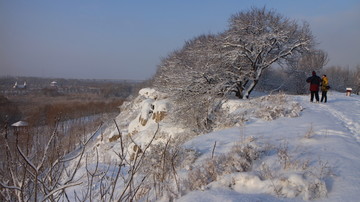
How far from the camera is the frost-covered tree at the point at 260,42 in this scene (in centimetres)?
1556

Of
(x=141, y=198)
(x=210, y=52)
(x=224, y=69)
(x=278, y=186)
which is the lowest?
(x=141, y=198)

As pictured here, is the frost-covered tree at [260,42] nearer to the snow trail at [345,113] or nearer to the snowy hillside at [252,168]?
the snow trail at [345,113]

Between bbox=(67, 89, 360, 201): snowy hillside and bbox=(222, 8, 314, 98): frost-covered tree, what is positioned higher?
bbox=(222, 8, 314, 98): frost-covered tree

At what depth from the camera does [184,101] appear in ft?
46.5

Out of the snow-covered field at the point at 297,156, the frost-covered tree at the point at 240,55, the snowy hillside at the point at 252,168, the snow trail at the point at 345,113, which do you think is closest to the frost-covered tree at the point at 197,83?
the frost-covered tree at the point at 240,55

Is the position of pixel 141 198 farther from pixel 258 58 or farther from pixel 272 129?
pixel 258 58

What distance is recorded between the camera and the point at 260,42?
1518 cm

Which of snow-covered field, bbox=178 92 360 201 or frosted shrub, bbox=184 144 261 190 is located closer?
snow-covered field, bbox=178 92 360 201

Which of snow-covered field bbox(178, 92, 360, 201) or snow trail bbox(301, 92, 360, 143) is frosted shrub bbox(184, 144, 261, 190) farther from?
snow trail bbox(301, 92, 360, 143)

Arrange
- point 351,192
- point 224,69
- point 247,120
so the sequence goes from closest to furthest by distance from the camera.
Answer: point 351,192
point 247,120
point 224,69

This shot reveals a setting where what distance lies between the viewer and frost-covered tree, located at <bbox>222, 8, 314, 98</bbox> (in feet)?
51.1

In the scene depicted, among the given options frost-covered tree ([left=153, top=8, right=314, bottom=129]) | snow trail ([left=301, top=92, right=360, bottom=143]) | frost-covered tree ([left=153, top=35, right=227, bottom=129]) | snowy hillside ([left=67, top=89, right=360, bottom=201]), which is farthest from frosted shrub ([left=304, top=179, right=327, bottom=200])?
frost-covered tree ([left=153, top=8, right=314, bottom=129])

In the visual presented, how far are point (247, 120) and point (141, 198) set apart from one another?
5.93 metres

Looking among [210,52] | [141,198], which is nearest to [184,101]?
[210,52]
